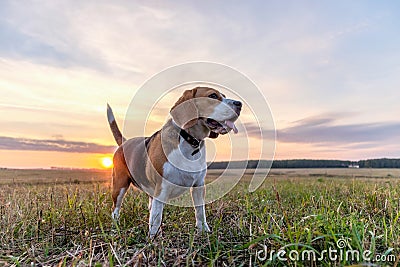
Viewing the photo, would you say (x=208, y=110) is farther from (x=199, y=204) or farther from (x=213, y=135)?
(x=199, y=204)

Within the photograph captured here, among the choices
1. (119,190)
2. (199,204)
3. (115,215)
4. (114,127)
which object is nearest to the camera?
(199,204)

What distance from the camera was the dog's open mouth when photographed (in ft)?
15.1

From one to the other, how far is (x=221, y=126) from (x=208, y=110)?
0.91 feet

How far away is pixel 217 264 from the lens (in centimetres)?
292

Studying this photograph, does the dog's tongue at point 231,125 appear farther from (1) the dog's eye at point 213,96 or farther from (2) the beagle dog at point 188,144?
(1) the dog's eye at point 213,96

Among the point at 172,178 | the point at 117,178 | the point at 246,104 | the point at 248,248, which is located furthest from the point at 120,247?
the point at 117,178

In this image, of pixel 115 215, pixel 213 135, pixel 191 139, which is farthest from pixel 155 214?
pixel 213 135

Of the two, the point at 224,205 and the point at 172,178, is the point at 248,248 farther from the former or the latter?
the point at 224,205

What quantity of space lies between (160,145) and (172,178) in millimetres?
524

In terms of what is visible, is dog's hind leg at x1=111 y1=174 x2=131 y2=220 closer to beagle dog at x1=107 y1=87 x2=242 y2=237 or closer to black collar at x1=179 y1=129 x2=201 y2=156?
A: beagle dog at x1=107 y1=87 x2=242 y2=237

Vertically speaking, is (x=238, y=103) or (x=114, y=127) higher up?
(x=238, y=103)

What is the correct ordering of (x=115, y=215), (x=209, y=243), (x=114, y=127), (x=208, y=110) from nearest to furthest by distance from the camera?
(x=209, y=243) < (x=208, y=110) < (x=115, y=215) < (x=114, y=127)

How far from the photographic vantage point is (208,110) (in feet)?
15.4

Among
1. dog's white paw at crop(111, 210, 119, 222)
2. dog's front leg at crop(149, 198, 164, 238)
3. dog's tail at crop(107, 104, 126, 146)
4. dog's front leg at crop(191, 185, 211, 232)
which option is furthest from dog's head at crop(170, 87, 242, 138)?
dog's tail at crop(107, 104, 126, 146)
